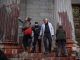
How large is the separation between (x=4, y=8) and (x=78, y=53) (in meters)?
5.17

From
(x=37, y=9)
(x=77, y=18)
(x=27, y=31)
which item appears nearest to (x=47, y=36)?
(x=27, y=31)

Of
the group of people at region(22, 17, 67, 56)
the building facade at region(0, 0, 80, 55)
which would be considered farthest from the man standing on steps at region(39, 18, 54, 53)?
the building facade at region(0, 0, 80, 55)

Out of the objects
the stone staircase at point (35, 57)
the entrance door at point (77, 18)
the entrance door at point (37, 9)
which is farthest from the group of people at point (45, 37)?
the entrance door at point (77, 18)

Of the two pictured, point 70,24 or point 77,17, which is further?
point 77,17

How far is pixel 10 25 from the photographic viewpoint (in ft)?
79.6

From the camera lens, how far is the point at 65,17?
999 inches

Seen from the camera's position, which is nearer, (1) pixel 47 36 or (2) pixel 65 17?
(1) pixel 47 36

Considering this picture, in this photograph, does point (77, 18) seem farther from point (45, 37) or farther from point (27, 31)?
point (27, 31)

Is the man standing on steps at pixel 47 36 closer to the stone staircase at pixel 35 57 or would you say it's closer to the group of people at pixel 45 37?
the group of people at pixel 45 37

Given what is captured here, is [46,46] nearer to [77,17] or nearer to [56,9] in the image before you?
[56,9]

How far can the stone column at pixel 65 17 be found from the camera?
977 inches

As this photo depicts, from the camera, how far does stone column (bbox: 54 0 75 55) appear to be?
24803 mm

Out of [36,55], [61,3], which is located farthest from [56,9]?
[36,55]

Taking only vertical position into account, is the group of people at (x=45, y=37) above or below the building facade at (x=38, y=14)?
below
